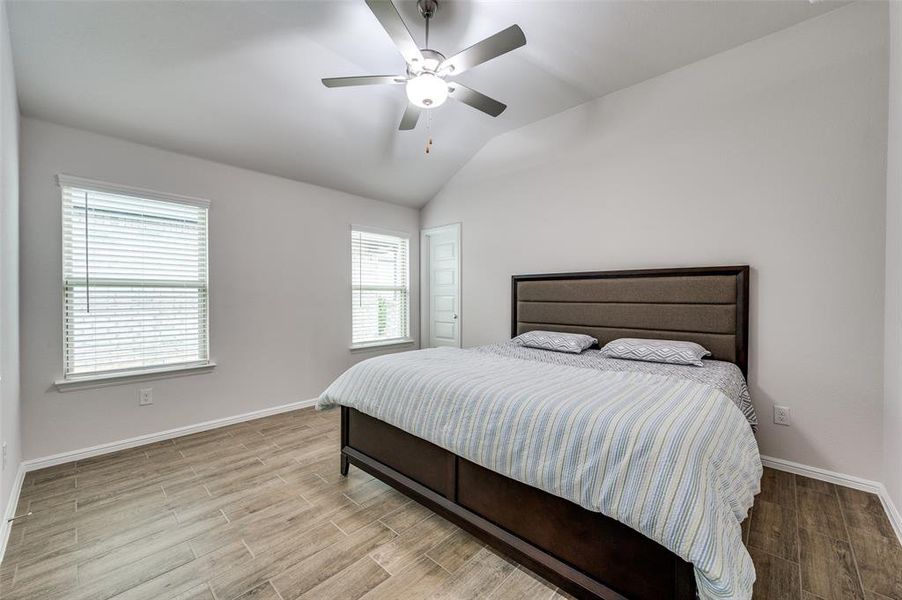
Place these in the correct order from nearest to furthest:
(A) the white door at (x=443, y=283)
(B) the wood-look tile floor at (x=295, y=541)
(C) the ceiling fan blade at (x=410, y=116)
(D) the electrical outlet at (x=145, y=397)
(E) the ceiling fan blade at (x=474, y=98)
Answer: (B) the wood-look tile floor at (x=295, y=541) → (E) the ceiling fan blade at (x=474, y=98) → (C) the ceiling fan blade at (x=410, y=116) → (D) the electrical outlet at (x=145, y=397) → (A) the white door at (x=443, y=283)

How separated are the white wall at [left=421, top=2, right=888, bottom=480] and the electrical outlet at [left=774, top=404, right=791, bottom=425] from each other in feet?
0.12

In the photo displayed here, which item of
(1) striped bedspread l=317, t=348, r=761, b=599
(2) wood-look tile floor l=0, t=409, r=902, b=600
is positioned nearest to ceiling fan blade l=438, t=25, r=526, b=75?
(1) striped bedspread l=317, t=348, r=761, b=599

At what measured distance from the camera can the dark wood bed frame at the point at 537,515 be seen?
1249 mm

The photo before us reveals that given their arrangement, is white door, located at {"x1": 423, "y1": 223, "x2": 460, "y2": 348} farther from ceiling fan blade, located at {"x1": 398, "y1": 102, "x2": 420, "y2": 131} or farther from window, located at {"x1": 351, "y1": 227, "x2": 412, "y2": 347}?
ceiling fan blade, located at {"x1": 398, "y1": 102, "x2": 420, "y2": 131}

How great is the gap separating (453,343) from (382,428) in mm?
2445

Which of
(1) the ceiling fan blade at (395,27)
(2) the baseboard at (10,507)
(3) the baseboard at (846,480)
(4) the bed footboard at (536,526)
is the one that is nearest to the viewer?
(4) the bed footboard at (536,526)

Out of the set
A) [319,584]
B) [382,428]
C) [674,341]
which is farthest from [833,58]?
[319,584]

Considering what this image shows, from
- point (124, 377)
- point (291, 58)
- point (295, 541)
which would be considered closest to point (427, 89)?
point (291, 58)

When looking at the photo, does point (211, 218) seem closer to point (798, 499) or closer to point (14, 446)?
point (14, 446)

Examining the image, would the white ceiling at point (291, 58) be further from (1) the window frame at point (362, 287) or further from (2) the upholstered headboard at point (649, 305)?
(2) the upholstered headboard at point (649, 305)

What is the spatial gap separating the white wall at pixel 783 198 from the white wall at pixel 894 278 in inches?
3.3

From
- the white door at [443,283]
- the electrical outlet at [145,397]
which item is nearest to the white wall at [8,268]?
the electrical outlet at [145,397]

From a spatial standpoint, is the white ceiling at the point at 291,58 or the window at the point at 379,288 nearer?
the white ceiling at the point at 291,58

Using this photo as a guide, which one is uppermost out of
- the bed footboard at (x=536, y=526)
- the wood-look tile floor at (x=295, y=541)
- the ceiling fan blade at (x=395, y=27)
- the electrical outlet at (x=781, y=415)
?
the ceiling fan blade at (x=395, y=27)
